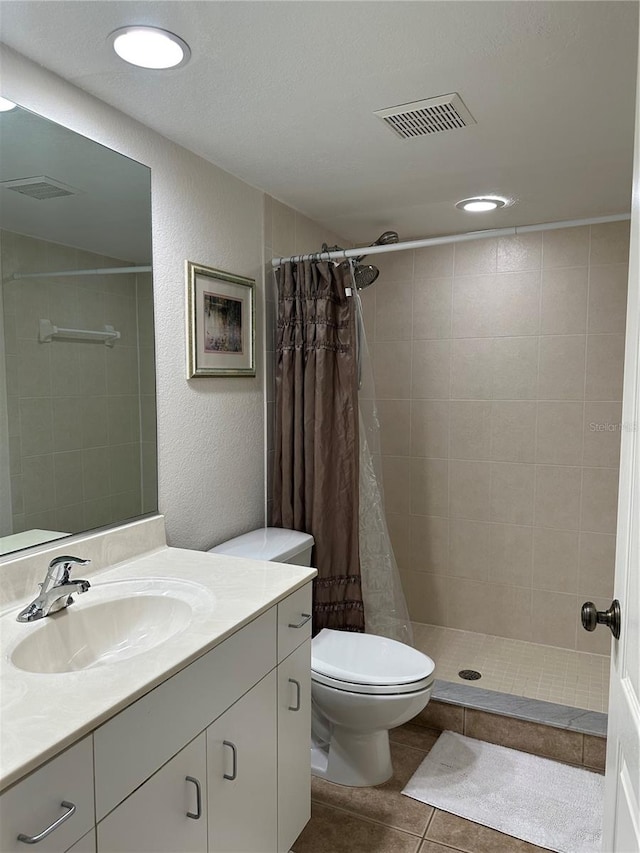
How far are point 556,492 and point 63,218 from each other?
2471 mm

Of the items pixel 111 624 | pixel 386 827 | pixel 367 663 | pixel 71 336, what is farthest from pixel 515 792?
pixel 71 336

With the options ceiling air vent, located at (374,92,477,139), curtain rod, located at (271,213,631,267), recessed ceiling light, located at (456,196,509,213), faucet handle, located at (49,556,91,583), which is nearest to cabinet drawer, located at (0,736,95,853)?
faucet handle, located at (49,556,91,583)

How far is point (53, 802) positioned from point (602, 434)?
2.69m

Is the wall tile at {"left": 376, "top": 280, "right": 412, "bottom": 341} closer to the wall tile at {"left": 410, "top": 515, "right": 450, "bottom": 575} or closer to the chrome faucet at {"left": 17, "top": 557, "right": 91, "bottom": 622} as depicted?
the wall tile at {"left": 410, "top": 515, "right": 450, "bottom": 575}

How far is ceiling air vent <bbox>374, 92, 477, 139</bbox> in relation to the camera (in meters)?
1.75

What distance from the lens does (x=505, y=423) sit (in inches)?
123

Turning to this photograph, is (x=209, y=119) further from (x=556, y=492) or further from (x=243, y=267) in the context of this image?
(x=556, y=492)

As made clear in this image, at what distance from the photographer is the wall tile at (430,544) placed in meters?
3.31

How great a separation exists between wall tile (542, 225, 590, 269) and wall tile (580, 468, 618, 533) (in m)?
1.00

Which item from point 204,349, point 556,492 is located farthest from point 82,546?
point 556,492

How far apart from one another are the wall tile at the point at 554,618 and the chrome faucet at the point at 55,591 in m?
2.40

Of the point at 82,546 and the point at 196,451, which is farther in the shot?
the point at 196,451

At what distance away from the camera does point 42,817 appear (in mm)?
923

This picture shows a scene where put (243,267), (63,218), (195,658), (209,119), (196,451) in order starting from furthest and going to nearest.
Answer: (243,267)
(196,451)
(209,119)
(63,218)
(195,658)
